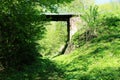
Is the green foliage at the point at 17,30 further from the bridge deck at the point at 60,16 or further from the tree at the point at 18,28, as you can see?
the bridge deck at the point at 60,16

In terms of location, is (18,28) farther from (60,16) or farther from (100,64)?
(60,16)

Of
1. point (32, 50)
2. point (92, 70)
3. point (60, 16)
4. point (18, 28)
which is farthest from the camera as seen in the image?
point (60, 16)

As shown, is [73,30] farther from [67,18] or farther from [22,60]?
[22,60]

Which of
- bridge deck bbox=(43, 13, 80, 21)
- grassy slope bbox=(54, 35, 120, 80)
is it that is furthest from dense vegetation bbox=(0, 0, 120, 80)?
bridge deck bbox=(43, 13, 80, 21)

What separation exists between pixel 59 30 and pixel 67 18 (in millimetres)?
27252

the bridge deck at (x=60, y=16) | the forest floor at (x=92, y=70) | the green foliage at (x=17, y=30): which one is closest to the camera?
the forest floor at (x=92, y=70)

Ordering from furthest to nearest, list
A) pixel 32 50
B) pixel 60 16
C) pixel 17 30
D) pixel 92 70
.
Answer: pixel 60 16, pixel 32 50, pixel 17 30, pixel 92 70

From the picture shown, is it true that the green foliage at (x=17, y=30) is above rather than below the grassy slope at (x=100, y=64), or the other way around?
above

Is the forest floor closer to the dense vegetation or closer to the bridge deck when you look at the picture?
the dense vegetation

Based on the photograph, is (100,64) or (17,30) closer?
(100,64)

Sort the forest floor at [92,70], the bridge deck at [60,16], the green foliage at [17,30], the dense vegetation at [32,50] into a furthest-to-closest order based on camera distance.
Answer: the bridge deck at [60,16]
the green foliage at [17,30]
the dense vegetation at [32,50]
the forest floor at [92,70]

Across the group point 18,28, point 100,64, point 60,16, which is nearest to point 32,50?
point 18,28

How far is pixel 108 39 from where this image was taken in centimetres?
2178

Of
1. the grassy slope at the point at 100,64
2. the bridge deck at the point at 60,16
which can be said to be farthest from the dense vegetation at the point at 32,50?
the bridge deck at the point at 60,16
